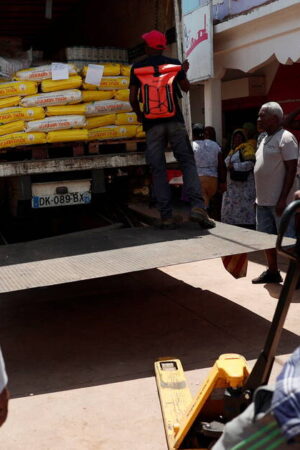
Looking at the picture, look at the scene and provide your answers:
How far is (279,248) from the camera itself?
2295 millimetres

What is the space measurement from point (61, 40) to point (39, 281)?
5.10 m

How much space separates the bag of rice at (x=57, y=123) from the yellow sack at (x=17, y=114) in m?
→ 0.06

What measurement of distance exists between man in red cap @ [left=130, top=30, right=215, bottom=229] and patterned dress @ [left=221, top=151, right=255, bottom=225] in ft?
7.57

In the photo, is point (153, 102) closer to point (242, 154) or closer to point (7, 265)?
point (7, 265)

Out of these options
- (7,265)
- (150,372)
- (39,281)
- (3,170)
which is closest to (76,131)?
(3,170)

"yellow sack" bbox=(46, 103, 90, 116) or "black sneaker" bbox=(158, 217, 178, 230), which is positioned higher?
"yellow sack" bbox=(46, 103, 90, 116)

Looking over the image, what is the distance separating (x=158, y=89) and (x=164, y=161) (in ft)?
2.07

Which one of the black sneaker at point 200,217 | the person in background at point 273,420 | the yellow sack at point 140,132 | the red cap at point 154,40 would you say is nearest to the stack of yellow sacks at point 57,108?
the yellow sack at point 140,132

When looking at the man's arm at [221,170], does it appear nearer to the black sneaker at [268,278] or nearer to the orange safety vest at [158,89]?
the black sneaker at [268,278]

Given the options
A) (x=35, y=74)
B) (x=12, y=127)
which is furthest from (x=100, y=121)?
(x=12, y=127)

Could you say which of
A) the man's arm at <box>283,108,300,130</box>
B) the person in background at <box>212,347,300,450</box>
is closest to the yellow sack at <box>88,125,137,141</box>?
the man's arm at <box>283,108,300,130</box>

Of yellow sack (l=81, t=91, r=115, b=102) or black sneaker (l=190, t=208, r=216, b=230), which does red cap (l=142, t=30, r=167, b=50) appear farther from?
black sneaker (l=190, t=208, r=216, b=230)

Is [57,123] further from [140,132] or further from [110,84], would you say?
[140,132]

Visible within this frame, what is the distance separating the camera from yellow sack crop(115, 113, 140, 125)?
650 cm
